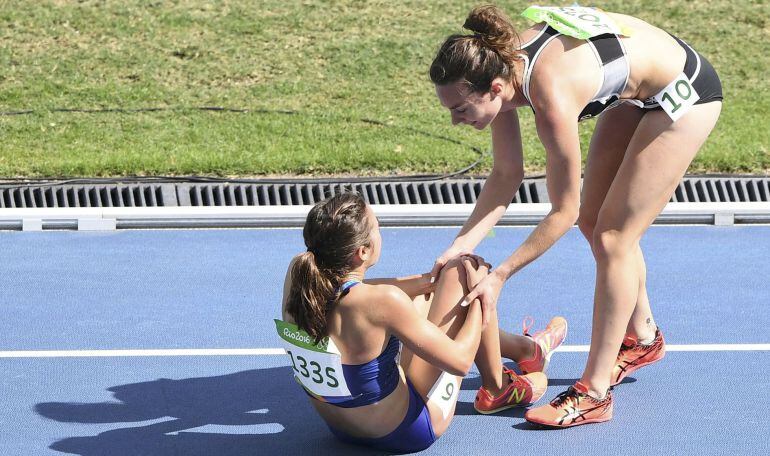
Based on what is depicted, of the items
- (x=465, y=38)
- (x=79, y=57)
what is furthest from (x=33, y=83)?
(x=465, y=38)

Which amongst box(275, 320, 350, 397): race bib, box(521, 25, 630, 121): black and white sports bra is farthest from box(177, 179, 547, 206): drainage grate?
box(275, 320, 350, 397): race bib

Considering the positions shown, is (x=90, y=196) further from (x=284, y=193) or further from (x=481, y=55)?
(x=481, y=55)

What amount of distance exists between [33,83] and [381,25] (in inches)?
130

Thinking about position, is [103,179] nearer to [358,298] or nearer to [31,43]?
[31,43]

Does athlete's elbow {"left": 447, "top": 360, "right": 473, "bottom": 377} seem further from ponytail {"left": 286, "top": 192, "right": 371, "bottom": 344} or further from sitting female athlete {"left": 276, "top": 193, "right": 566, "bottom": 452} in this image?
ponytail {"left": 286, "top": 192, "right": 371, "bottom": 344}

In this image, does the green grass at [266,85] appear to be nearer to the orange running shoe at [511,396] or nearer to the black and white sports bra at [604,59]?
the orange running shoe at [511,396]

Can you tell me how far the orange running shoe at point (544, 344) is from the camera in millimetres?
5414

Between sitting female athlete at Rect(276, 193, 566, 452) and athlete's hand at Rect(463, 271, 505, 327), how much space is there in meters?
0.04

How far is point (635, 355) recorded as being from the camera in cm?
544

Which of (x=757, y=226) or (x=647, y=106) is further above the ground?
(x=647, y=106)

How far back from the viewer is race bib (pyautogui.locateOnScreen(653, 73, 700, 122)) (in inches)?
186

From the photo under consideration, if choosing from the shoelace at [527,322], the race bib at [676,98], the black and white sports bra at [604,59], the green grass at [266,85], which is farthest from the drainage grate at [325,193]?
the black and white sports bra at [604,59]

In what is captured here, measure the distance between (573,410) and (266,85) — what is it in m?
6.47

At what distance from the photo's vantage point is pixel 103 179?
8.68 m
